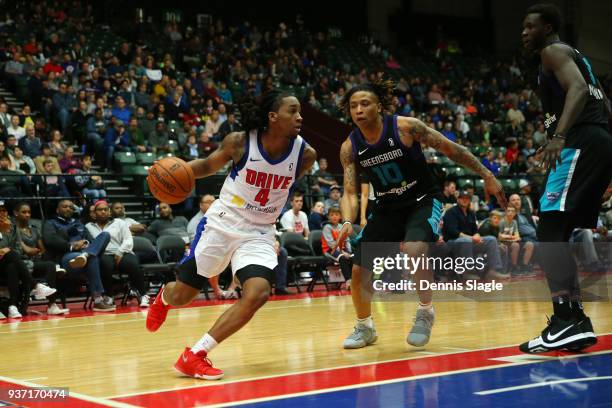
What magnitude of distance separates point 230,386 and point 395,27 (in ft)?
85.4

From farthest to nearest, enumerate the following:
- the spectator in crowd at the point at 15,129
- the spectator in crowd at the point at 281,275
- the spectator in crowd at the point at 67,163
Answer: the spectator in crowd at the point at 15,129 < the spectator in crowd at the point at 67,163 < the spectator in crowd at the point at 281,275

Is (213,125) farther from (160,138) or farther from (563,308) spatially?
(563,308)

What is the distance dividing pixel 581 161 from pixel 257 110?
2.09m

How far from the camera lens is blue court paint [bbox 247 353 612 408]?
4.09 metres

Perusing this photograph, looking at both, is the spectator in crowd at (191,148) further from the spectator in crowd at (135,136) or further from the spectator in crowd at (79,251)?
the spectator in crowd at (79,251)

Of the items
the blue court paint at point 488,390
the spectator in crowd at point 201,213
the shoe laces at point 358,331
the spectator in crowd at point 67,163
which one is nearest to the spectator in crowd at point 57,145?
the spectator in crowd at point 67,163

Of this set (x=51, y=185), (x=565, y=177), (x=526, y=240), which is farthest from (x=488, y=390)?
(x=526, y=240)

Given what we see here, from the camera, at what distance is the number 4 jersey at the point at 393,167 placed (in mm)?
6051

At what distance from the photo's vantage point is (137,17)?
2241 cm

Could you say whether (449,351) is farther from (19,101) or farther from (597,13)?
(597,13)

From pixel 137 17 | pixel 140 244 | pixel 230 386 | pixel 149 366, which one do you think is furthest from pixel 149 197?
pixel 137 17

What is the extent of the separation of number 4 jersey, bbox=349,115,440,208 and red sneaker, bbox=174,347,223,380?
1.93m

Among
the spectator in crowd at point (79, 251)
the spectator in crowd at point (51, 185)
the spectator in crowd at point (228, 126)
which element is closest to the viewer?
the spectator in crowd at point (79, 251)

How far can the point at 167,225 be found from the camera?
38.5 feet
